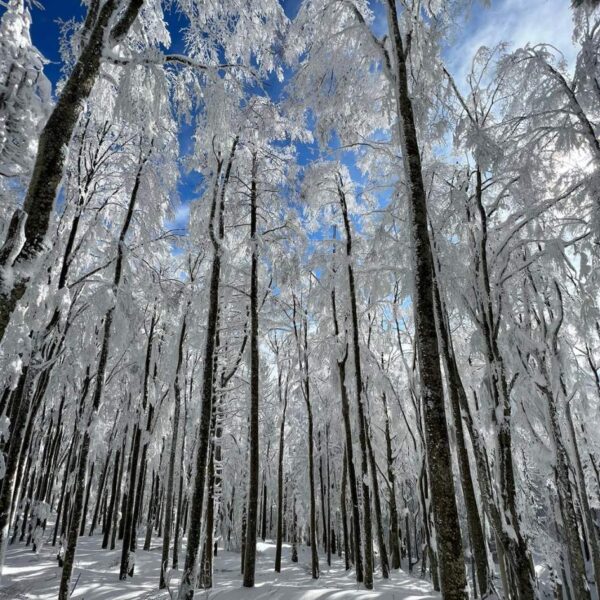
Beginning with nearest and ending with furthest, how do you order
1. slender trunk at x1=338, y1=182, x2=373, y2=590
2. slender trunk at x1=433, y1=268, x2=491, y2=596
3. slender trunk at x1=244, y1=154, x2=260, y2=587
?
1. slender trunk at x1=433, y1=268, x2=491, y2=596
2. slender trunk at x1=244, y1=154, x2=260, y2=587
3. slender trunk at x1=338, y1=182, x2=373, y2=590

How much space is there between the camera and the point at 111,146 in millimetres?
9516

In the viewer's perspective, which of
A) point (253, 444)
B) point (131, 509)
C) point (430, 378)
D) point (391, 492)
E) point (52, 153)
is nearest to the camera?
point (52, 153)

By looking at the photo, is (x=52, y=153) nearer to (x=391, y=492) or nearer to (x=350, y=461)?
(x=350, y=461)

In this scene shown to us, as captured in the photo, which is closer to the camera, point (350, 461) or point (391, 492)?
point (350, 461)

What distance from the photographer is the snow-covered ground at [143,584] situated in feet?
20.1

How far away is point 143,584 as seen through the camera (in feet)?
37.7

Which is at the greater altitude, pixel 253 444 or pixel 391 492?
pixel 253 444

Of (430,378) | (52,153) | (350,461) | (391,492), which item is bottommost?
(391,492)

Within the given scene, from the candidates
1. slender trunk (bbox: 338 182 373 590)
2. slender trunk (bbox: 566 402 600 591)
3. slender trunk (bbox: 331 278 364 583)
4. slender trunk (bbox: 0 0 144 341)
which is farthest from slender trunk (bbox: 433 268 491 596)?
slender trunk (bbox: 566 402 600 591)

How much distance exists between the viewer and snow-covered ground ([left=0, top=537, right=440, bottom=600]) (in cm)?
614

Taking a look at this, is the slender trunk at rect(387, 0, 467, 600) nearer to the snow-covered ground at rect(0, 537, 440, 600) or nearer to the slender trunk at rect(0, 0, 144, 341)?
the snow-covered ground at rect(0, 537, 440, 600)

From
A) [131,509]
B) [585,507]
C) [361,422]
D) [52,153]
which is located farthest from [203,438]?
[585,507]

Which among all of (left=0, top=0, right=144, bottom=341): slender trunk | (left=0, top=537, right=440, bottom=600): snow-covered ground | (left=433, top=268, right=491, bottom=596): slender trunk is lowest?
(left=0, top=537, right=440, bottom=600): snow-covered ground

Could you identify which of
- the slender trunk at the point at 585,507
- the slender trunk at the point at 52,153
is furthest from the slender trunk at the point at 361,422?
the slender trunk at the point at 52,153
